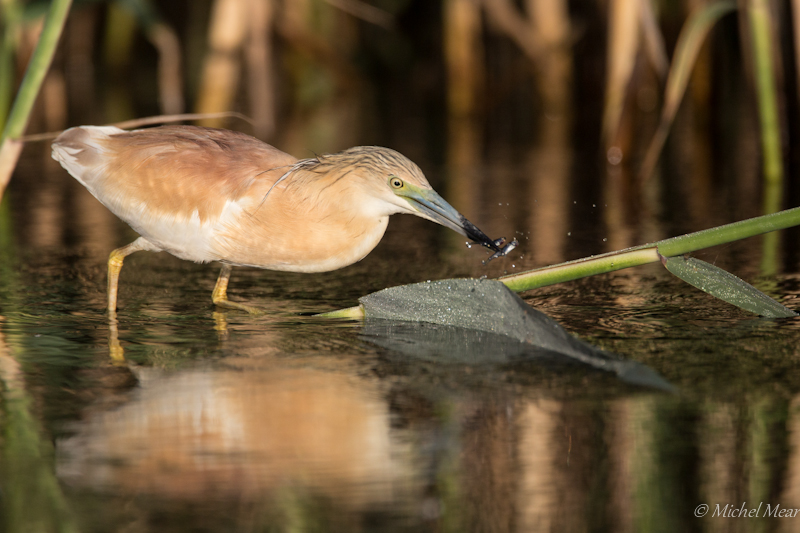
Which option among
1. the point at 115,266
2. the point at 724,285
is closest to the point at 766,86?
the point at 724,285

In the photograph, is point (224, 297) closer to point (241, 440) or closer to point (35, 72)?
point (35, 72)

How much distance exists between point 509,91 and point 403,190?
7.80 metres

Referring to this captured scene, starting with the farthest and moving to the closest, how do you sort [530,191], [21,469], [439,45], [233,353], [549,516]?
[439,45], [530,191], [233,353], [21,469], [549,516]

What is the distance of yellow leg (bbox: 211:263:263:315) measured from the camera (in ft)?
13.8

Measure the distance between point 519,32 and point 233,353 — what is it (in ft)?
21.8

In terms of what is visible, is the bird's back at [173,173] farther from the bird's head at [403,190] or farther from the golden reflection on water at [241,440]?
the golden reflection on water at [241,440]

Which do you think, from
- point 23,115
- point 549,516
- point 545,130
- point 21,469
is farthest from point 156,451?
point 545,130

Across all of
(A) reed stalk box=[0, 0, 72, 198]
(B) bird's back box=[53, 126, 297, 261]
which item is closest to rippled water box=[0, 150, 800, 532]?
(B) bird's back box=[53, 126, 297, 261]

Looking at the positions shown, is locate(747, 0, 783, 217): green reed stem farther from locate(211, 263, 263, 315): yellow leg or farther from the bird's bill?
locate(211, 263, 263, 315): yellow leg

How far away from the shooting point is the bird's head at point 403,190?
12.5 ft

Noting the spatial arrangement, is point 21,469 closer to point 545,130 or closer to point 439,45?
point 545,130

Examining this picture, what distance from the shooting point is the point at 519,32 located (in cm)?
964

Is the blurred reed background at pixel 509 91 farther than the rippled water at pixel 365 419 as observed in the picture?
Yes

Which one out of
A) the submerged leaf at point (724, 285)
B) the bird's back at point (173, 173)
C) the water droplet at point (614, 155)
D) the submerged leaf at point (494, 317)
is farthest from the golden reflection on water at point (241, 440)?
the water droplet at point (614, 155)
